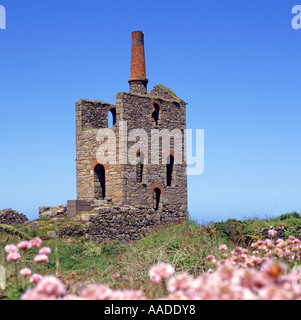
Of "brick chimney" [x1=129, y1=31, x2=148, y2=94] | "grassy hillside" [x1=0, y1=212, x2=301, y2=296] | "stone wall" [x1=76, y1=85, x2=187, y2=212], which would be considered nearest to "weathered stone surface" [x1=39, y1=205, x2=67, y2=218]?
"stone wall" [x1=76, y1=85, x2=187, y2=212]

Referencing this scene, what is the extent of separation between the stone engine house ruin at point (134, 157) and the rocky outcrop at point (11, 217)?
10.1 feet

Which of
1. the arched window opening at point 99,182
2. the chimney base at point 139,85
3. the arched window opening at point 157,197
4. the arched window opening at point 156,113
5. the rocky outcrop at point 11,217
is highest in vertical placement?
the chimney base at point 139,85

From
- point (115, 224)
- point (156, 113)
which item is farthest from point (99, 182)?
point (115, 224)

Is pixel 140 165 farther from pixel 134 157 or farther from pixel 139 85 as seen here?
pixel 139 85

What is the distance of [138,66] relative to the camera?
2717 centimetres

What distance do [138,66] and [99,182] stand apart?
317 inches

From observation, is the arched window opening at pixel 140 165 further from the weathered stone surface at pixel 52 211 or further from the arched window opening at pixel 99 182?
the weathered stone surface at pixel 52 211

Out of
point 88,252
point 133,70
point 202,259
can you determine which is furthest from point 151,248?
point 133,70

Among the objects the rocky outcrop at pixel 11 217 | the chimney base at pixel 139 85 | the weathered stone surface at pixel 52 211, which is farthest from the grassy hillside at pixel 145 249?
the chimney base at pixel 139 85

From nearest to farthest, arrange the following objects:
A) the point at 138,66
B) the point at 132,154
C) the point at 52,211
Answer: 1. the point at 52,211
2. the point at 132,154
3. the point at 138,66

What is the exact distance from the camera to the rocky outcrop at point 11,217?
2127cm

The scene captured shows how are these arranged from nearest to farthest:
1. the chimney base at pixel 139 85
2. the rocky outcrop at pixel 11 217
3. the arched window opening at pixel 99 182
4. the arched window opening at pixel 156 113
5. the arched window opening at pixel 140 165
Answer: the rocky outcrop at pixel 11 217 → the arched window opening at pixel 99 182 → the arched window opening at pixel 140 165 → the arched window opening at pixel 156 113 → the chimney base at pixel 139 85

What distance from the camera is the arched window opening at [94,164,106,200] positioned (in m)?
22.8
